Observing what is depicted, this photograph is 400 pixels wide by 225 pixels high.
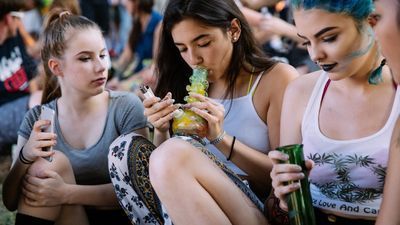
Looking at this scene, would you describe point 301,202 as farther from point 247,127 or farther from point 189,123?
point 247,127

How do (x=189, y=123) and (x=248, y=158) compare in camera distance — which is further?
(x=248, y=158)

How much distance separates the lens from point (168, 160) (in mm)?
2197

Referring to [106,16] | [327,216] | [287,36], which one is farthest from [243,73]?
[106,16]

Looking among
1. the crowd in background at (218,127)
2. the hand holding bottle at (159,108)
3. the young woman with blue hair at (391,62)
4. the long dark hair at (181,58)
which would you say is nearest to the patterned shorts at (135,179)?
the crowd in background at (218,127)

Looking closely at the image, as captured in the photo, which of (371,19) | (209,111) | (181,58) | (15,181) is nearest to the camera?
(371,19)

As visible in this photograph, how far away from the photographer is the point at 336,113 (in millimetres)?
2230

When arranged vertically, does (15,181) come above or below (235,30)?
below

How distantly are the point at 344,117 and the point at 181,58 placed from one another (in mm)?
950

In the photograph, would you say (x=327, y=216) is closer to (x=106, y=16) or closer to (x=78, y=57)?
(x=78, y=57)

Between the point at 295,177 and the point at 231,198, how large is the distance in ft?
1.15

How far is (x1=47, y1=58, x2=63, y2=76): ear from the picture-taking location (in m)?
3.03

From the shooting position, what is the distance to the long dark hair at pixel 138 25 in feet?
20.3

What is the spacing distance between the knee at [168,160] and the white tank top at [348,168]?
1.43 ft

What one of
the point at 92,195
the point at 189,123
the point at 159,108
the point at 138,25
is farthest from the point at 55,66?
the point at 138,25
